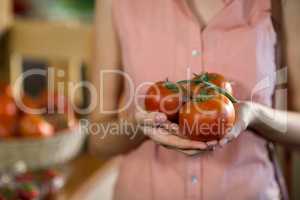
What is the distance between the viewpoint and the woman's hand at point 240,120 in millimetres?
292

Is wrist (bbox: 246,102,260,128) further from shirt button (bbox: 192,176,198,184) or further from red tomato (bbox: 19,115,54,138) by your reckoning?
red tomato (bbox: 19,115,54,138)

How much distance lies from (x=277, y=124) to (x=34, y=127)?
44 centimetres

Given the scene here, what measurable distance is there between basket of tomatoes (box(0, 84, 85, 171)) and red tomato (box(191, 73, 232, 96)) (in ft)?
1.22

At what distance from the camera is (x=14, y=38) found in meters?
0.91

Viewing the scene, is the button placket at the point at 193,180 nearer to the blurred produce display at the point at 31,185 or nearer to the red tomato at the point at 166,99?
the red tomato at the point at 166,99

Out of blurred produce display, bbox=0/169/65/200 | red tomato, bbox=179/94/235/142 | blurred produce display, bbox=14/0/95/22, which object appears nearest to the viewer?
red tomato, bbox=179/94/235/142

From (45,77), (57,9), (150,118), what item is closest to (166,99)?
(150,118)

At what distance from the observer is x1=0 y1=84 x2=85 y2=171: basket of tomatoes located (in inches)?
26.1

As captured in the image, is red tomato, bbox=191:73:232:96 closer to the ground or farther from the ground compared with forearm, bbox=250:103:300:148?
farther from the ground

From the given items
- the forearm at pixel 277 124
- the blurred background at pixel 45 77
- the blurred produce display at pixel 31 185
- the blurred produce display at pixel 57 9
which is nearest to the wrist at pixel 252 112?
the forearm at pixel 277 124

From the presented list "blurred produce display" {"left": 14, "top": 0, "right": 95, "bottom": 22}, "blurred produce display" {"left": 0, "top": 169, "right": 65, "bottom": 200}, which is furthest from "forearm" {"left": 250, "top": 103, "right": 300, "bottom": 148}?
"blurred produce display" {"left": 14, "top": 0, "right": 95, "bottom": 22}

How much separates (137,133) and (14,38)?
63 cm

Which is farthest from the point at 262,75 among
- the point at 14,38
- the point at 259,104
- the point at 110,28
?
the point at 14,38

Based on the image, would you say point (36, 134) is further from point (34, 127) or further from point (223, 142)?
point (223, 142)
